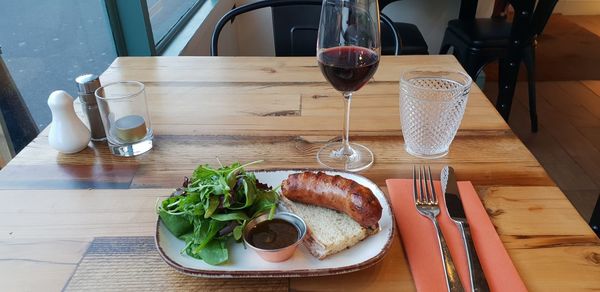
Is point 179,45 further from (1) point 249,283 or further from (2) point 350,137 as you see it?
(1) point 249,283

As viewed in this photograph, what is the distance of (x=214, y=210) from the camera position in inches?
23.5

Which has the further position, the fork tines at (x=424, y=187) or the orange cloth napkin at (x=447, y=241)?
the fork tines at (x=424, y=187)

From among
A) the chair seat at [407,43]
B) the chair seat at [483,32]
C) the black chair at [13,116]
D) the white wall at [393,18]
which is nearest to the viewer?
the black chair at [13,116]

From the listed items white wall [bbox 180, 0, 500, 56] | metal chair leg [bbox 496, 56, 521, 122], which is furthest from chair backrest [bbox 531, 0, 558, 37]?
white wall [bbox 180, 0, 500, 56]

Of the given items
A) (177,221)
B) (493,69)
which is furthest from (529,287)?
(493,69)

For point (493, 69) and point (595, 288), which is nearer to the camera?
point (595, 288)

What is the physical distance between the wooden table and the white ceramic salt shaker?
24 millimetres

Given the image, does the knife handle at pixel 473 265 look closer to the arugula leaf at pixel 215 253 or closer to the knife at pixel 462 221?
the knife at pixel 462 221

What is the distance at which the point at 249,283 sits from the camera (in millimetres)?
570

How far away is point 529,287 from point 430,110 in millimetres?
343

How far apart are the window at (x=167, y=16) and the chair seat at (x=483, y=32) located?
1396 millimetres

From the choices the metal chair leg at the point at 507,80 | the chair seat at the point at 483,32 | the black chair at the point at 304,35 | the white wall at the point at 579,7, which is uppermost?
the black chair at the point at 304,35

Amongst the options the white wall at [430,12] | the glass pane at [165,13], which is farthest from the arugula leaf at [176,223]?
the white wall at [430,12]

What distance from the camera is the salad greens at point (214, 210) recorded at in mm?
588
